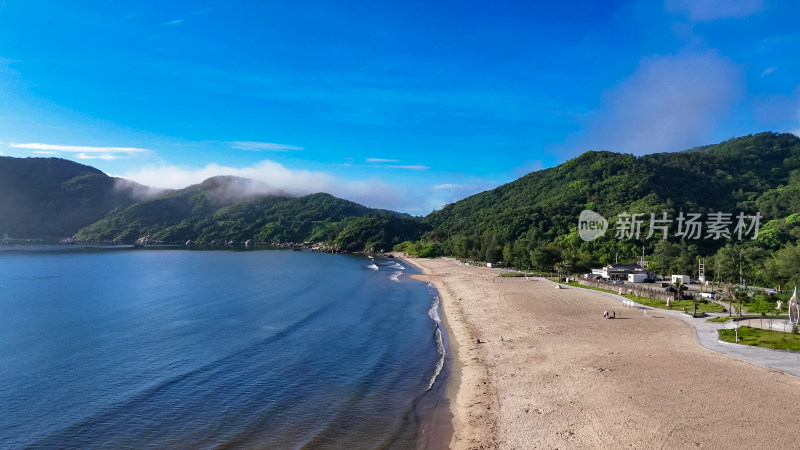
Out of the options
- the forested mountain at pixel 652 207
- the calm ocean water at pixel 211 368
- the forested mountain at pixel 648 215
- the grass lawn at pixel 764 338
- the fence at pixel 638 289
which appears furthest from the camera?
the forested mountain at pixel 652 207

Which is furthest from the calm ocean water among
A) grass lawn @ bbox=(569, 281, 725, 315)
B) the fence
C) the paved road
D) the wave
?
the fence

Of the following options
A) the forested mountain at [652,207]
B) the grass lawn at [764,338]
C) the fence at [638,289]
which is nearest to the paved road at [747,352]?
the grass lawn at [764,338]

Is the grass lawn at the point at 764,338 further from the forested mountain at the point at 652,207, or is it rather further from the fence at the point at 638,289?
the forested mountain at the point at 652,207

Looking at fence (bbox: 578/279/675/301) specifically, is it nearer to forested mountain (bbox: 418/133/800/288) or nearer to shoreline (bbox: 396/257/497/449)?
forested mountain (bbox: 418/133/800/288)

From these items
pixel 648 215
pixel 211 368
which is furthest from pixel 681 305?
pixel 648 215

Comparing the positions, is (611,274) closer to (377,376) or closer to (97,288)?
(377,376)

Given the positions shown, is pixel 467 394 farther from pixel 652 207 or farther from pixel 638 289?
pixel 652 207

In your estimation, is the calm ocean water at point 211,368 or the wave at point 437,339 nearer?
the calm ocean water at point 211,368

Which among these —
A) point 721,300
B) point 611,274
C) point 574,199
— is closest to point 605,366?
point 721,300
